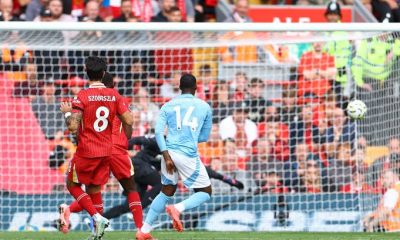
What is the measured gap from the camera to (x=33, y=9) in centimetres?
1823

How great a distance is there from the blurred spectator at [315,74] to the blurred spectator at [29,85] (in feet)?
12.5

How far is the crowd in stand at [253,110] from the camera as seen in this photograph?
16.5 metres

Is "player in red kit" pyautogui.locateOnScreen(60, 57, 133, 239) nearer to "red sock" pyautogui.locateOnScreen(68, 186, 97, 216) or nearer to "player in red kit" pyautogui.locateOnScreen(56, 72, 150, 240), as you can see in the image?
"red sock" pyautogui.locateOnScreen(68, 186, 97, 216)

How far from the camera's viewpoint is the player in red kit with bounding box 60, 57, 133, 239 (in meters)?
11.2

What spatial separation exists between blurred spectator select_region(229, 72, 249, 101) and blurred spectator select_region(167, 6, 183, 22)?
1536mm

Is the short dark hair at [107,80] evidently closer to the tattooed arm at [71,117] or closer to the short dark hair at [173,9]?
the tattooed arm at [71,117]

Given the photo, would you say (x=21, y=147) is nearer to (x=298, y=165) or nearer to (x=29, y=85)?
(x=29, y=85)

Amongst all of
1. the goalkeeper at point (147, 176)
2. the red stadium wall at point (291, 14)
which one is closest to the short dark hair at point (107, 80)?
the goalkeeper at point (147, 176)

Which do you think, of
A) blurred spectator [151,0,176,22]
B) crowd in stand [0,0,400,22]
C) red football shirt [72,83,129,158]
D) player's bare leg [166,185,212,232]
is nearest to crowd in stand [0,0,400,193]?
crowd in stand [0,0,400,22]

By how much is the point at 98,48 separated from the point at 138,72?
3.08ft

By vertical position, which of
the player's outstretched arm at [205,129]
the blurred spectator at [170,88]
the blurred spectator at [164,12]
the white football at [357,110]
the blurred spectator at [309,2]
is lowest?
the player's outstretched arm at [205,129]

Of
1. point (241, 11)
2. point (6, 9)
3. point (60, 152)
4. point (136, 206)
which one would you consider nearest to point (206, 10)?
point (241, 11)

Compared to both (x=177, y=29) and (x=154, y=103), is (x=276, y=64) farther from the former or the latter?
Answer: (x=177, y=29)

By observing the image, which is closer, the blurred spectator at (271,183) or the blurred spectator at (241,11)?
the blurred spectator at (271,183)
